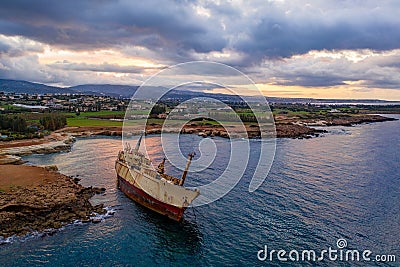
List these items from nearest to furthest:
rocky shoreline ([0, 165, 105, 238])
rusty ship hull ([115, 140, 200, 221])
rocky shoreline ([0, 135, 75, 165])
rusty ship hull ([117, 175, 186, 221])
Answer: rocky shoreline ([0, 165, 105, 238]) < rusty ship hull ([115, 140, 200, 221]) < rusty ship hull ([117, 175, 186, 221]) < rocky shoreline ([0, 135, 75, 165])

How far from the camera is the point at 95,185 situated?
131 ft

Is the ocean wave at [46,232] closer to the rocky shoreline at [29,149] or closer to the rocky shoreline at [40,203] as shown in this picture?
the rocky shoreline at [40,203]

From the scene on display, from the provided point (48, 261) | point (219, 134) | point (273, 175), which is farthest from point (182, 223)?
point (219, 134)

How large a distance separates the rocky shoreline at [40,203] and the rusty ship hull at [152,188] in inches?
152

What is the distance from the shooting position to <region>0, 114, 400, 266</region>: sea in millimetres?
23359

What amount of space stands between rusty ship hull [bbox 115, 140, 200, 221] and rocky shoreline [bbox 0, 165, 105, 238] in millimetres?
3866

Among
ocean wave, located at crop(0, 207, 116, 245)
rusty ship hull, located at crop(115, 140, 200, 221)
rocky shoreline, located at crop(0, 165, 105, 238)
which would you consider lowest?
ocean wave, located at crop(0, 207, 116, 245)

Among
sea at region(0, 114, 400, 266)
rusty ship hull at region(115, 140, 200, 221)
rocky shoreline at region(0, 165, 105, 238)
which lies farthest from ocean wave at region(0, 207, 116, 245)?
rusty ship hull at region(115, 140, 200, 221)

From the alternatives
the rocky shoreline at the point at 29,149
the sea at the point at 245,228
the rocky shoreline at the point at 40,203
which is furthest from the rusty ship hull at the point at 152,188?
the rocky shoreline at the point at 29,149

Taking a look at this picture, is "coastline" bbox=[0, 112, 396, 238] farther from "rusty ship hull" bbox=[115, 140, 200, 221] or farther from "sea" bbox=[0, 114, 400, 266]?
"rusty ship hull" bbox=[115, 140, 200, 221]

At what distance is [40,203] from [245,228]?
765 inches

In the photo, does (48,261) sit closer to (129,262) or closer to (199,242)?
(129,262)

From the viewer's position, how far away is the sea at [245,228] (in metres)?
23.4

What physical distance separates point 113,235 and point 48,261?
536 cm
